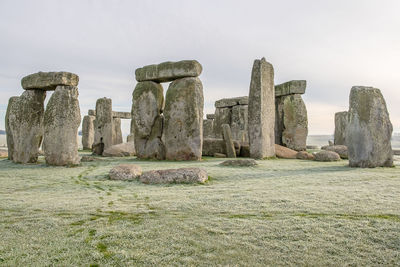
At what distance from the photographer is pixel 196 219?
3.06 m

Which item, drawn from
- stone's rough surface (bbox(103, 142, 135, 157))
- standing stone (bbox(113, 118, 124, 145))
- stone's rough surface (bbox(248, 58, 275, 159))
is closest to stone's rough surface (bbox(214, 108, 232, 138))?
standing stone (bbox(113, 118, 124, 145))

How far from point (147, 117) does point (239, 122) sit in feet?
27.7

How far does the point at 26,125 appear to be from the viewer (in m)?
8.52

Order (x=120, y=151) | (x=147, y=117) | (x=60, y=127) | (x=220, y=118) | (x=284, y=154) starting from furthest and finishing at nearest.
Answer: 1. (x=220, y=118)
2. (x=120, y=151)
3. (x=284, y=154)
4. (x=147, y=117)
5. (x=60, y=127)

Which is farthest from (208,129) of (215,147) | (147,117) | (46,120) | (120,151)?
(46,120)

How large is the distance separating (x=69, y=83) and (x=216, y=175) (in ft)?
15.0

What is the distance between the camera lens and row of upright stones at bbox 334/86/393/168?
7254mm

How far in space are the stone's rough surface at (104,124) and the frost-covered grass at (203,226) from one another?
32.7 ft

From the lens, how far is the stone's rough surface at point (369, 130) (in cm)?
725

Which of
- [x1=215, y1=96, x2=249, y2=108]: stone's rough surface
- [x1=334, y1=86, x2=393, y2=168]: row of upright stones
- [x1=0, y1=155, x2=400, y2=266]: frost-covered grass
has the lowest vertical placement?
[x1=0, y1=155, x2=400, y2=266]: frost-covered grass

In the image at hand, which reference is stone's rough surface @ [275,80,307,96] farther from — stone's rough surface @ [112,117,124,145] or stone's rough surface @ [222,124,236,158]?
stone's rough surface @ [112,117,124,145]

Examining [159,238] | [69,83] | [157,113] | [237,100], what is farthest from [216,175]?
[237,100]

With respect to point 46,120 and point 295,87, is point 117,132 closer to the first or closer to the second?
point 295,87

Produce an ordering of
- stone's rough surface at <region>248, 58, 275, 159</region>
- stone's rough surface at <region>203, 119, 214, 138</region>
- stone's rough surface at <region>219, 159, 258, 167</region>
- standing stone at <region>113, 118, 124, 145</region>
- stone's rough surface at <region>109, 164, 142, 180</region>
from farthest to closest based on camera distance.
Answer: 1. stone's rough surface at <region>203, 119, 214, 138</region>
2. standing stone at <region>113, 118, 124, 145</region>
3. stone's rough surface at <region>248, 58, 275, 159</region>
4. stone's rough surface at <region>219, 159, 258, 167</region>
5. stone's rough surface at <region>109, 164, 142, 180</region>
